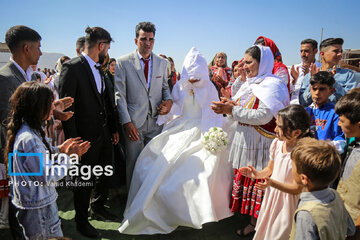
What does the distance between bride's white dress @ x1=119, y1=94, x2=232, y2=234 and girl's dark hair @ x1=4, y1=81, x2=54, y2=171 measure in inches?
70.1

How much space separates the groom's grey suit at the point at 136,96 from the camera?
12.6 ft

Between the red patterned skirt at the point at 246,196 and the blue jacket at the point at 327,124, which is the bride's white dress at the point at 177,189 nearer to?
the red patterned skirt at the point at 246,196

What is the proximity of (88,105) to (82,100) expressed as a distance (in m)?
0.10

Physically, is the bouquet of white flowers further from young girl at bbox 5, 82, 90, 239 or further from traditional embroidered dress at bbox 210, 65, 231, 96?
traditional embroidered dress at bbox 210, 65, 231, 96

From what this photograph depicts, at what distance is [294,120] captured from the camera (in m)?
2.39

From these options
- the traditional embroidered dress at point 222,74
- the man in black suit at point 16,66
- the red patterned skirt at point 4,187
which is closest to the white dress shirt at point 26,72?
the man in black suit at point 16,66

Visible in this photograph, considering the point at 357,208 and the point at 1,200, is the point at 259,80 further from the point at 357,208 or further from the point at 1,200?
the point at 1,200

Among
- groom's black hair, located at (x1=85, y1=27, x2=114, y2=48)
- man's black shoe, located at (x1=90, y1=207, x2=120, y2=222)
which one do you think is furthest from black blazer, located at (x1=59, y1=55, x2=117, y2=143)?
man's black shoe, located at (x1=90, y1=207, x2=120, y2=222)

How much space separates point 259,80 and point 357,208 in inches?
69.2

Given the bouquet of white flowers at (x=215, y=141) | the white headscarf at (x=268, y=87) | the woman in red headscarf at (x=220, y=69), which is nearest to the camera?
the white headscarf at (x=268, y=87)

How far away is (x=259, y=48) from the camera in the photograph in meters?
3.08

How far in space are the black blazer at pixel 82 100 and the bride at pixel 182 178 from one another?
0.87m

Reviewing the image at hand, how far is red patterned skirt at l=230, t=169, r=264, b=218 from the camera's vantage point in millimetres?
3115

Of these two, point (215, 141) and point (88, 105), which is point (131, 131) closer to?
point (88, 105)
